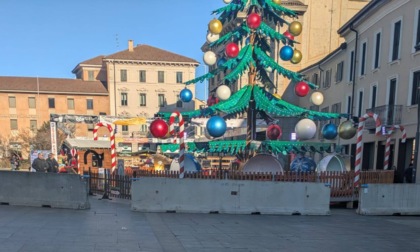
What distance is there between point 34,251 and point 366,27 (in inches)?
942

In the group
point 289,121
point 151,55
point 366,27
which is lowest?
Answer: point 289,121

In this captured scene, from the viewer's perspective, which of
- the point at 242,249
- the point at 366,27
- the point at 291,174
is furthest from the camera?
the point at 366,27

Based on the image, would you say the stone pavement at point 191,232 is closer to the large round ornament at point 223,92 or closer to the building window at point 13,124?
the large round ornament at point 223,92

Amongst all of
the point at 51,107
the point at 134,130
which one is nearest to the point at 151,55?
the point at 134,130

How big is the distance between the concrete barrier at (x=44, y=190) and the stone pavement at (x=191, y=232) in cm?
34

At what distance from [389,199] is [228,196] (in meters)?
5.24

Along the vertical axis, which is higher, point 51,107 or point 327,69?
point 51,107

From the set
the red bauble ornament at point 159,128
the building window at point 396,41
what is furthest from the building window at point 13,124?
the building window at point 396,41

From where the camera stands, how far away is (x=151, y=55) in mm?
52938

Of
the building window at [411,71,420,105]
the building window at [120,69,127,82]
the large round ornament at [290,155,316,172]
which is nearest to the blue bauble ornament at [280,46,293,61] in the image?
the large round ornament at [290,155,316,172]

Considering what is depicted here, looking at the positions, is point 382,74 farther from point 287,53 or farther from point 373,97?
point 287,53

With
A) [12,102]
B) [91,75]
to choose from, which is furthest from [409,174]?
[91,75]

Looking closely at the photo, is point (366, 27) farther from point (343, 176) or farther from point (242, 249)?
point (242, 249)

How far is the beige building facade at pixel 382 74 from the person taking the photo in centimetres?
1680
